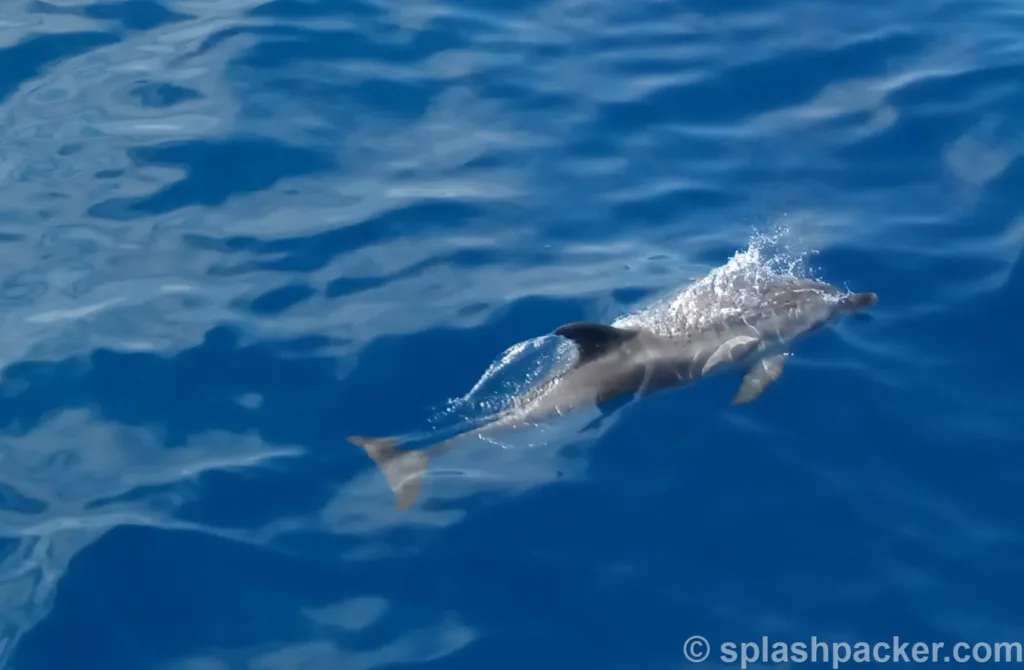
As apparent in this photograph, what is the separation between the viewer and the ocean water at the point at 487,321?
27.9 feet

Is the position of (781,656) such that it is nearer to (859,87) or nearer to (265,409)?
(265,409)

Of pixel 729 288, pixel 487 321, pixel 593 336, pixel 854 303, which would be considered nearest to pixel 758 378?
pixel 729 288

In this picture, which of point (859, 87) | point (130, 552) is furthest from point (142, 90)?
point (859, 87)

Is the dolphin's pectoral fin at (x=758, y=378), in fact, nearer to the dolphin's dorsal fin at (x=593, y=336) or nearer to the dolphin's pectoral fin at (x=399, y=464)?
the dolphin's dorsal fin at (x=593, y=336)

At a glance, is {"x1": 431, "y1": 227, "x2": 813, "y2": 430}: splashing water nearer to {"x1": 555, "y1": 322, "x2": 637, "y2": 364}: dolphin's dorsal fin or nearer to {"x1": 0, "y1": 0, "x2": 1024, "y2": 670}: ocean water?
{"x1": 0, "y1": 0, "x2": 1024, "y2": 670}: ocean water

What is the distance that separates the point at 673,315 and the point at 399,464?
2.99m

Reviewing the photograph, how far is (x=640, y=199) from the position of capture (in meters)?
13.0

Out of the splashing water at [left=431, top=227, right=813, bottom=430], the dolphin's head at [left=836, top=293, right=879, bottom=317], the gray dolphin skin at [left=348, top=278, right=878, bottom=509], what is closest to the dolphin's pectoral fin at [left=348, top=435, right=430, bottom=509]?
the gray dolphin skin at [left=348, top=278, right=878, bottom=509]

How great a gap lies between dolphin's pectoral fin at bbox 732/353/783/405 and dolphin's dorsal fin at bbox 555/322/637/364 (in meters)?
1.04

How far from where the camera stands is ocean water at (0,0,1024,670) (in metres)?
8.52

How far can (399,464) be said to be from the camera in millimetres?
9359

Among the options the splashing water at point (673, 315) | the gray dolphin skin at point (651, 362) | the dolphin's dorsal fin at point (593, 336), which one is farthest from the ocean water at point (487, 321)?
the dolphin's dorsal fin at point (593, 336)

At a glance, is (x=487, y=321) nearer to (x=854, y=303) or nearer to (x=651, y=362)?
(x=651, y=362)

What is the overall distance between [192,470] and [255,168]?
15.7ft
